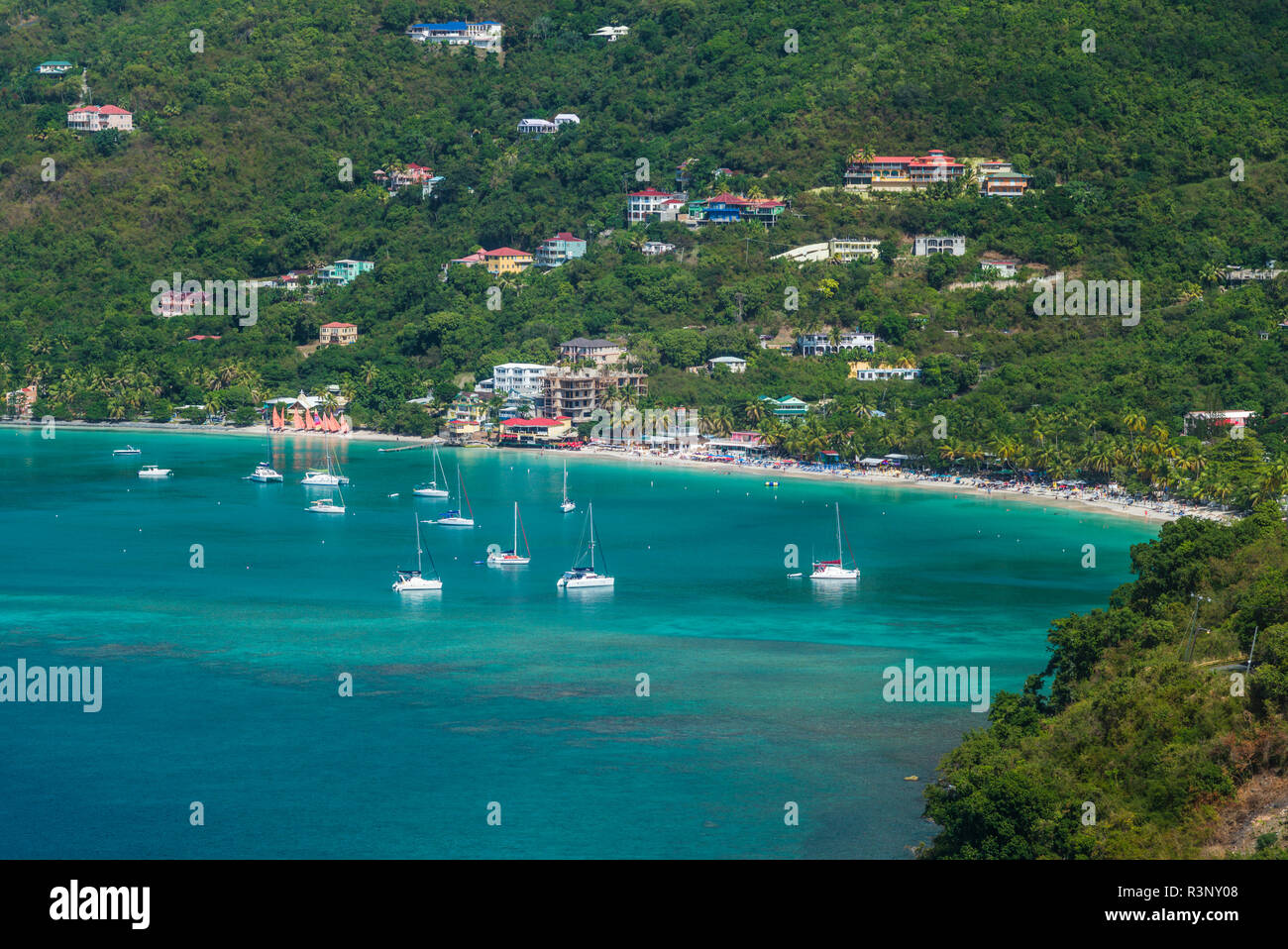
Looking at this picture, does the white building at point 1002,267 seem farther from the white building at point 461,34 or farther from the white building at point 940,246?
the white building at point 461,34

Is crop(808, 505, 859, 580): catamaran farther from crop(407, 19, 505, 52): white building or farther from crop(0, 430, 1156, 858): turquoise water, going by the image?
crop(407, 19, 505, 52): white building

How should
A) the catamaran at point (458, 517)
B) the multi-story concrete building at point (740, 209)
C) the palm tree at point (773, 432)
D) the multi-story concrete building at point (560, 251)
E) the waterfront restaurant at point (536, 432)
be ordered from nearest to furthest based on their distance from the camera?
the catamaran at point (458, 517) → the palm tree at point (773, 432) → the waterfront restaurant at point (536, 432) → the multi-story concrete building at point (740, 209) → the multi-story concrete building at point (560, 251)

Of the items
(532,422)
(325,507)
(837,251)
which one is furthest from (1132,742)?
(837,251)

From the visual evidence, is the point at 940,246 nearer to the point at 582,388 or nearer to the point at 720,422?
the point at 720,422

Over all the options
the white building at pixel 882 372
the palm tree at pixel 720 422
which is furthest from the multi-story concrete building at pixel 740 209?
the palm tree at pixel 720 422
